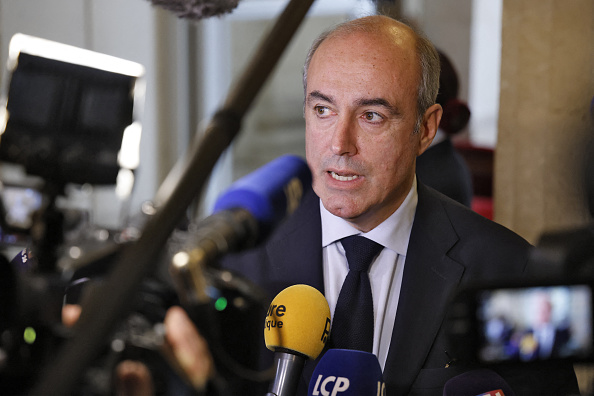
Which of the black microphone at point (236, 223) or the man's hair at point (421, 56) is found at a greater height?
the man's hair at point (421, 56)

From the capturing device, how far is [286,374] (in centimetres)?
69

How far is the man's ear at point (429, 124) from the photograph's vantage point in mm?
918

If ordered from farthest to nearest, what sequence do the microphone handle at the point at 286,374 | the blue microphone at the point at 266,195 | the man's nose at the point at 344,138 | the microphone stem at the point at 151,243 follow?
the man's nose at the point at 344,138
the microphone handle at the point at 286,374
the blue microphone at the point at 266,195
the microphone stem at the point at 151,243

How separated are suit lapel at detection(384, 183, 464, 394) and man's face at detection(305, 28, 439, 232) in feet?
0.33

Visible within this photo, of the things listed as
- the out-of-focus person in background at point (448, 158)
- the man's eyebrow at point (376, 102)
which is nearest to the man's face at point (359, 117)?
the man's eyebrow at point (376, 102)

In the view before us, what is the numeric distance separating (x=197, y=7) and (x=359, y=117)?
11.7 inches

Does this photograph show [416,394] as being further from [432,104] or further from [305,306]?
[432,104]

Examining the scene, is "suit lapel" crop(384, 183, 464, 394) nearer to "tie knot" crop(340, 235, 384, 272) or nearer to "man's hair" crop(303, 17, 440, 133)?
"tie knot" crop(340, 235, 384, 272)

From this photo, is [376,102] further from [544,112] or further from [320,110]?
[544,112]

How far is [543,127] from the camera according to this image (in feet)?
4.45

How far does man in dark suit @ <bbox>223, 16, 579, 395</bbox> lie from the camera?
85cm

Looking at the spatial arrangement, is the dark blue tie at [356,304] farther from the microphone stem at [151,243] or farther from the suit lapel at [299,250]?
the microphone stem at [151,243]

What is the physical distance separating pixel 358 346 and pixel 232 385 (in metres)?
0.18

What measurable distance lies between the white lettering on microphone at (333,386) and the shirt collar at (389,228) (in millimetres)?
244
